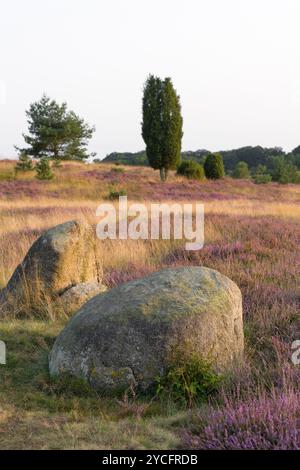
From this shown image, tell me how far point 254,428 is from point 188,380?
1.12m

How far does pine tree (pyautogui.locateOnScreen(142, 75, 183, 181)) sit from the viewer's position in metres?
41.7

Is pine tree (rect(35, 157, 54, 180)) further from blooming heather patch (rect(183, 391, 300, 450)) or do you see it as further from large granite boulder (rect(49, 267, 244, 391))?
blooming heather patch (rect(183, 391, 300, 450))

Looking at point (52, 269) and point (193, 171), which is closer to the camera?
point (52, 269)

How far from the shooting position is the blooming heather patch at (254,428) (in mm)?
3260

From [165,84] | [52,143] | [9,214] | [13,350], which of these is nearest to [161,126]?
[165,84]

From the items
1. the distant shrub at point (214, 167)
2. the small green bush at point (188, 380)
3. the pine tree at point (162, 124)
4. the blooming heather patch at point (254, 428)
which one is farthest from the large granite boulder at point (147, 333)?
the distant shrub at point (214, 167)

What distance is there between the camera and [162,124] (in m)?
42.7

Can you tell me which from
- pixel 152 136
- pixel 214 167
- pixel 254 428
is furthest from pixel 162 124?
pixel 254 428

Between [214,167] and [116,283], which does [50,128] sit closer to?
[214,167]

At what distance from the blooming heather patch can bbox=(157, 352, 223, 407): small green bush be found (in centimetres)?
60

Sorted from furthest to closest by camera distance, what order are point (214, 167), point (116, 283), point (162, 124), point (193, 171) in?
point (214, 167) < point (162, 124) < point (193, 171) < point (116, 283)

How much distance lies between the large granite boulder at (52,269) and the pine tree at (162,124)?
34.0 metres

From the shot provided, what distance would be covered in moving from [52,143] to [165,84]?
1288cm
